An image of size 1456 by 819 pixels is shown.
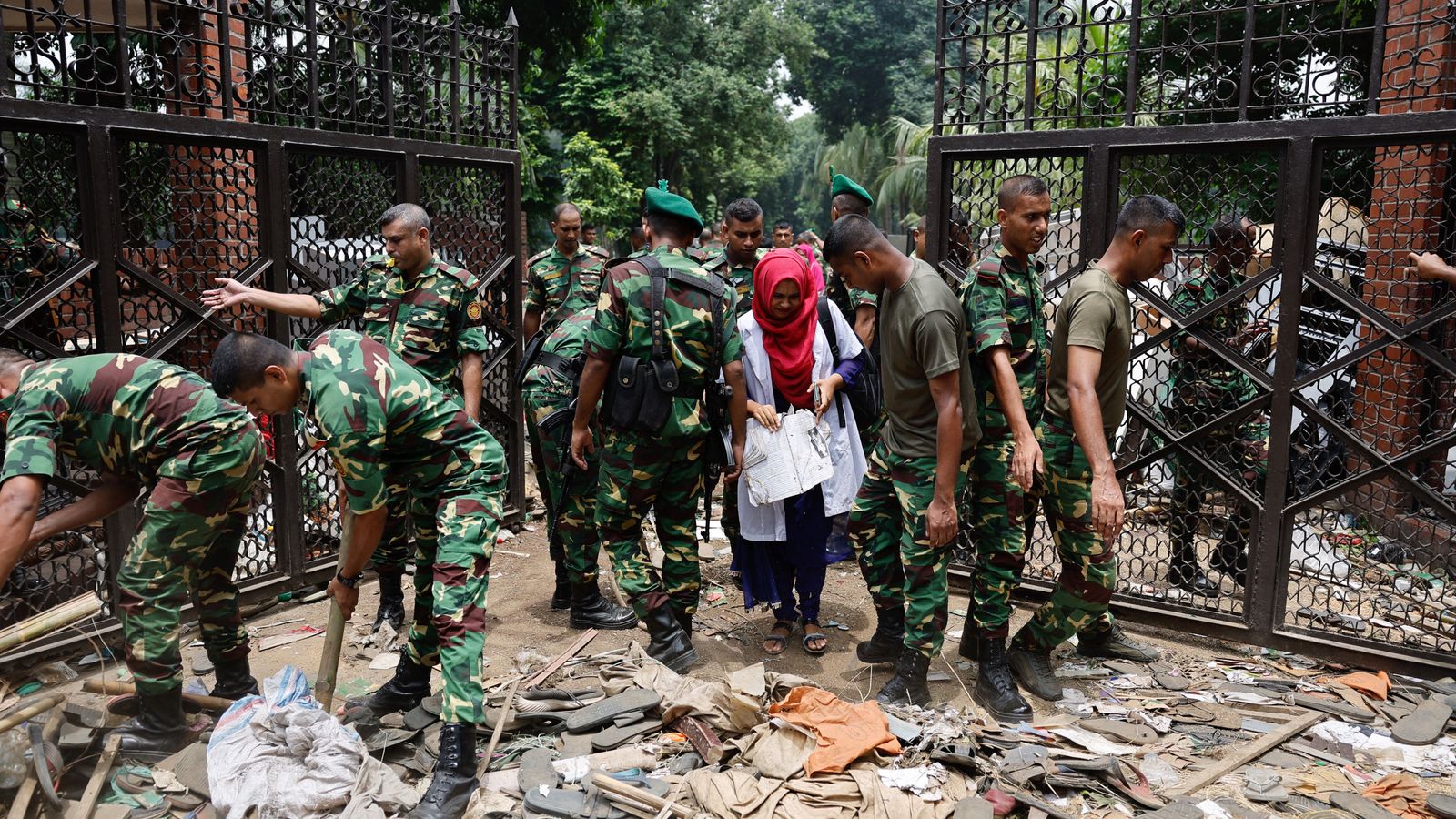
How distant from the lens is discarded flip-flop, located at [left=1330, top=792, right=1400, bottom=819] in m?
3.60

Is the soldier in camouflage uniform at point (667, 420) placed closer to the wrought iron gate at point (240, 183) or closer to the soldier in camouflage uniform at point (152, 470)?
the soldier in camouflage uniform at point (152, 470)

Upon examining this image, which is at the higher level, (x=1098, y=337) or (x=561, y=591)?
(x=1098, y=337)

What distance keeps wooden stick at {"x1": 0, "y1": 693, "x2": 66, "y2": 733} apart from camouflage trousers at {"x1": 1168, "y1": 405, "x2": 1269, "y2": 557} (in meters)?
5.21

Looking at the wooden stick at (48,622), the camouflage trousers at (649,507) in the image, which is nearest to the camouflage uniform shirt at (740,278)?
the camouflage trousers at (649,507)

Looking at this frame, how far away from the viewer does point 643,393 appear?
15.5ft

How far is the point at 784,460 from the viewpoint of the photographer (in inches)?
201

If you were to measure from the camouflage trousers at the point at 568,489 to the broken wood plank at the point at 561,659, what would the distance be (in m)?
0.42

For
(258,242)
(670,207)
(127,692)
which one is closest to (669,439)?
(670,207)

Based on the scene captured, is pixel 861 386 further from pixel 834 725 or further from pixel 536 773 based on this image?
pixel 536 773

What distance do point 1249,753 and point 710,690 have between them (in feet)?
7.11

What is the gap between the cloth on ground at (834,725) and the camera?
372 cm

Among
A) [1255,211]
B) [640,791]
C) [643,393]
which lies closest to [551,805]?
[640,791]

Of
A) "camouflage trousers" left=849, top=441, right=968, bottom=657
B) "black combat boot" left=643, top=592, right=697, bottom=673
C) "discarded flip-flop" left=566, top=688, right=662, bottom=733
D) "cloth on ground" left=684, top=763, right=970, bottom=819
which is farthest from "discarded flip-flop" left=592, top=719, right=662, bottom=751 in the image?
"camouflage trousers" left=849, top=441, right=968, bottom=657

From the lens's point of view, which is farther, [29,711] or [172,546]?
[172,546]
